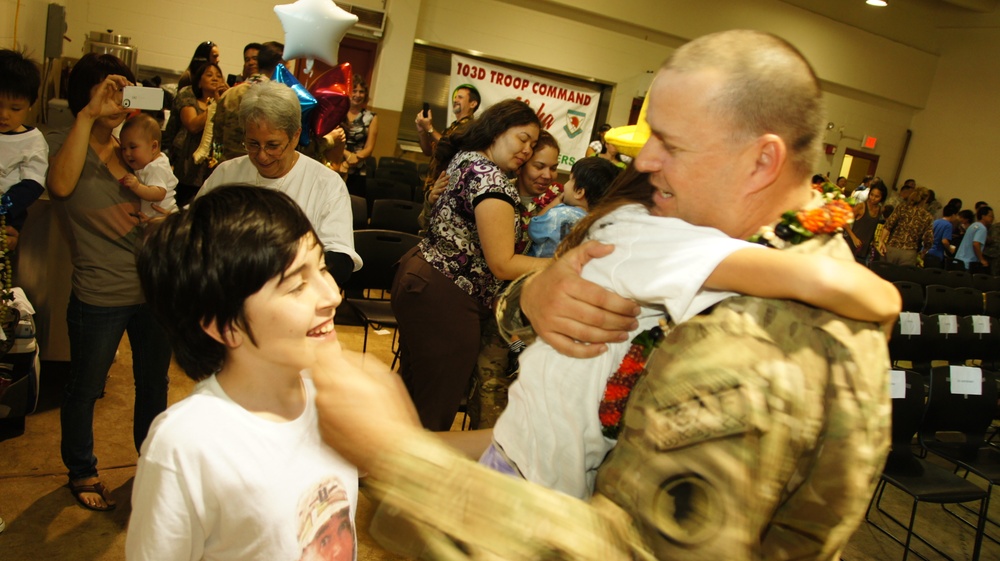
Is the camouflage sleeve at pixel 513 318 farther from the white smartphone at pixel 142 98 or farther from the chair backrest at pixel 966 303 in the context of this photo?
the chair backrest at pixel 966 303

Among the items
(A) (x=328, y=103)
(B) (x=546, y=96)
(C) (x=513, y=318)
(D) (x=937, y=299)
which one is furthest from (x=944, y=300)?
(B) (x=546, y=96)

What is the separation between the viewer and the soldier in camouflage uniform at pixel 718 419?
2.47ft

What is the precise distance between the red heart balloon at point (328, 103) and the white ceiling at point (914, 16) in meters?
10.6

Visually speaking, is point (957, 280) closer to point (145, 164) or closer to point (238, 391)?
point (145, 164)

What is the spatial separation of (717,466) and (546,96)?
11.4 metres

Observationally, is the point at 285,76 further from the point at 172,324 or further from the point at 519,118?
the point at 172,324

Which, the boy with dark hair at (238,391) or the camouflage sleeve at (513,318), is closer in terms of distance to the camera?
the boy with dark hair at (238,391)

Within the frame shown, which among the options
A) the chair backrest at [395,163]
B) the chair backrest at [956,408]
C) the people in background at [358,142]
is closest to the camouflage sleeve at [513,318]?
the chair backrest at [956,408]

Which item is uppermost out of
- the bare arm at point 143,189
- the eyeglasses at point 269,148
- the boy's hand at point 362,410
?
the eyeglasses at point 269,148

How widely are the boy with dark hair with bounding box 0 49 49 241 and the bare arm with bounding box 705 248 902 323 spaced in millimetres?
2857

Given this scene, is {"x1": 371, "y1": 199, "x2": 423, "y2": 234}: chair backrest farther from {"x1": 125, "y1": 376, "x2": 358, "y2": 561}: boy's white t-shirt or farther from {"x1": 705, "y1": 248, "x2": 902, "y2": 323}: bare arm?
{"x1": 705, "y1": 248, "x2": 902, "y2": 323}: bare arm

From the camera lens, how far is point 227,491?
121 centimetres

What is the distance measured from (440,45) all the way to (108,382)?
8114 millimetres

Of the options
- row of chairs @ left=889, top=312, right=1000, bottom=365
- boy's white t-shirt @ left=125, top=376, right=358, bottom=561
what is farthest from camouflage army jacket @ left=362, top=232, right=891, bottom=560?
row of chairs @ left=889, top=312, right=1000, bottom=365
